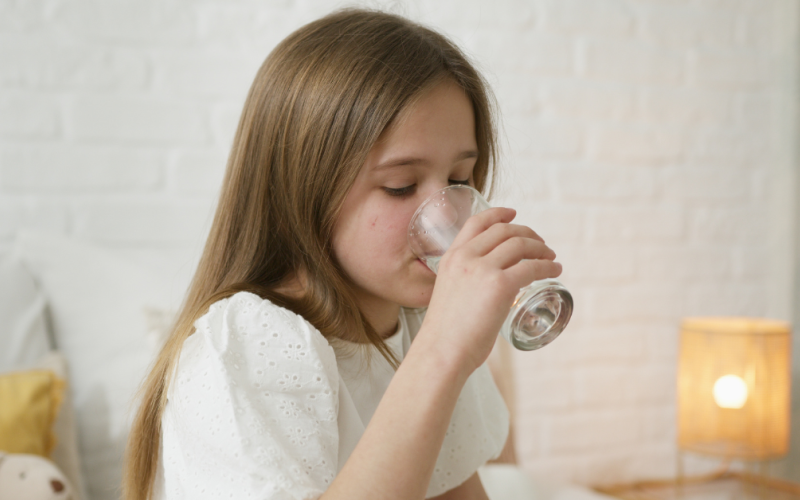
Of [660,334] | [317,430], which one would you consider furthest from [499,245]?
[660,334]

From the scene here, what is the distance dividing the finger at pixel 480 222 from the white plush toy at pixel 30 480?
60cm

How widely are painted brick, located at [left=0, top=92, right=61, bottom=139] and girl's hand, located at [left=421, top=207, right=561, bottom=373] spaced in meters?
0.95

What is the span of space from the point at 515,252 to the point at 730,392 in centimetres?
117

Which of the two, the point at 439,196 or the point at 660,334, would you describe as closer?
the point at 439,196

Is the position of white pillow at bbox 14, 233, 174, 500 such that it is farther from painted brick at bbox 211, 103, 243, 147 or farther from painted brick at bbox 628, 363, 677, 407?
painted brick at bbox 628, 363, 677, 407

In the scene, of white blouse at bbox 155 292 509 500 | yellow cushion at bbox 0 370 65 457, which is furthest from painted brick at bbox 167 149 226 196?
white blouse at bbox 155 292 509 500

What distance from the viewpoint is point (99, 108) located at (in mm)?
1205

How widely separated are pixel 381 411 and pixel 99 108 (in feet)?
3.16

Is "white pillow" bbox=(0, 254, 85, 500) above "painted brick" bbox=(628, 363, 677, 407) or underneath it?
above

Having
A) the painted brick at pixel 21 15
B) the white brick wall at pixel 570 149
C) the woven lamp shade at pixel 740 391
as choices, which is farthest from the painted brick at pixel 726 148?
the painted brick at pixel 21 15

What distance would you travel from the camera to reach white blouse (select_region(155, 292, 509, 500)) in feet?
1.68

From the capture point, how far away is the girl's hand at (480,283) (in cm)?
52

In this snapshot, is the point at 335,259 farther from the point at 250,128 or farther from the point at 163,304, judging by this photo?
the point at 163,304

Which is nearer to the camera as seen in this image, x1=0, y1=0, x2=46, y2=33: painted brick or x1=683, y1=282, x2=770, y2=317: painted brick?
x1=0, y1=0, x2=46, y2=33: painted brick
